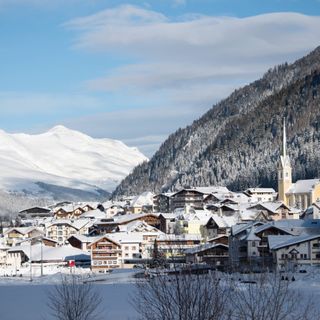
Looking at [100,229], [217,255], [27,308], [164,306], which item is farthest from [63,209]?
[164,306]

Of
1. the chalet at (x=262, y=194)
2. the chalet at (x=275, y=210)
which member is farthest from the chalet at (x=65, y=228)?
the chalet at (x=262, y=194)

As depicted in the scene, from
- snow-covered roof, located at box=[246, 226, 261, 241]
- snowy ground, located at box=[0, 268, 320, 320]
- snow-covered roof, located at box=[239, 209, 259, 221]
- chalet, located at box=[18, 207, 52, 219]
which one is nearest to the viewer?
snowy ground, located at box=[0, 268, 320, 320]

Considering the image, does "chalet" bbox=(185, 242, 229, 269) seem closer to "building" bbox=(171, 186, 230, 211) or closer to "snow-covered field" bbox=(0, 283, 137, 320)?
"snow-covered field" bbox=(0, 283, 137, 320)

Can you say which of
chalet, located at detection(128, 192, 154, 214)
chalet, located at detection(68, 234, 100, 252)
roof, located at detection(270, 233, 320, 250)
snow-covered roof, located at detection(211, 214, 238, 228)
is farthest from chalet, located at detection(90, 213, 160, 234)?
roof, located at detection(270, 233, 320, 250)

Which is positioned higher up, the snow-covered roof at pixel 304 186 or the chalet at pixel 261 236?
the snow-covered roof at pixel 304 186

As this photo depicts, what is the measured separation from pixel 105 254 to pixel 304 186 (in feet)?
151

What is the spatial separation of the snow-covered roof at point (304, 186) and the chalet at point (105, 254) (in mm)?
42637

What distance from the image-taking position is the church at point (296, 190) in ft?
414

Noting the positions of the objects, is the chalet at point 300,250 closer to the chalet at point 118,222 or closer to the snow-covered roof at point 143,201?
the chalet at point 118,222

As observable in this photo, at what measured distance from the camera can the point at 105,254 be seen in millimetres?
89812

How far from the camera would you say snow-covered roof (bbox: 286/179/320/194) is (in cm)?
12719

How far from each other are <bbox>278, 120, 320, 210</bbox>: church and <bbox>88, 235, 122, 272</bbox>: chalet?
40.5 metres

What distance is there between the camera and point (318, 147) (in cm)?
16812

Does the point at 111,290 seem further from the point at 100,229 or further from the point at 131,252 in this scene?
the point at 100,229
